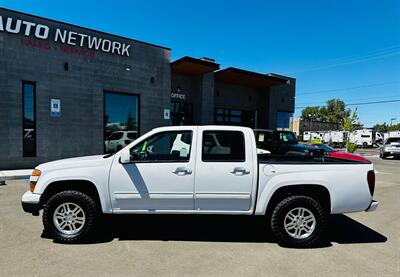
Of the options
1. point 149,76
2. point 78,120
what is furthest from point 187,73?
point 78,120

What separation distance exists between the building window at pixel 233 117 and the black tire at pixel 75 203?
1554 cm

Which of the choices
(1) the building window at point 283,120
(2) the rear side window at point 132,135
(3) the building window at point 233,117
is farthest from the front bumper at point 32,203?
(1) the building window at point 283,120

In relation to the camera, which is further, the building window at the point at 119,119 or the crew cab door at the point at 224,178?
the building window at the point at 119,119

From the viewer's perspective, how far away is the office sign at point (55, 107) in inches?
472

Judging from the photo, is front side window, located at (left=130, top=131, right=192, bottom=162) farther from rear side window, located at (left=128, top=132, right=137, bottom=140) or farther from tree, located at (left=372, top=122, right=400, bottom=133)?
tree, located at (left=372, top=122, right=400, bottom=133)

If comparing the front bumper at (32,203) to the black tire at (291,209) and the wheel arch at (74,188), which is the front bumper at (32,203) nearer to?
the wheel arch at (74,188)

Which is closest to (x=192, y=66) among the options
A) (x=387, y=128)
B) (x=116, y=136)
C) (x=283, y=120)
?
(x=116, y=136)

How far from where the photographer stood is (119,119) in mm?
14180

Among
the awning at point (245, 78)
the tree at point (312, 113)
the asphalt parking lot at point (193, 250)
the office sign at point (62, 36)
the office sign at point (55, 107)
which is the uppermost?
the tree at point (312, 113)

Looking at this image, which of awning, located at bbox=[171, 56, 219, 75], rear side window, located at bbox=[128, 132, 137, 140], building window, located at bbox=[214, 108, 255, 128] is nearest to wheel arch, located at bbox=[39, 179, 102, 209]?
rear side window, located at bbox=[128, 132, 137, 140]

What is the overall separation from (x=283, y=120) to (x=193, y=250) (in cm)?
2054

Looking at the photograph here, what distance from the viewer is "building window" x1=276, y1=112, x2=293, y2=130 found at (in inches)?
885

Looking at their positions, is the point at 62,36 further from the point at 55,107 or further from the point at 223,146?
the point at 223,146

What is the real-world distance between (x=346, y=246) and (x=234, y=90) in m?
16.8
